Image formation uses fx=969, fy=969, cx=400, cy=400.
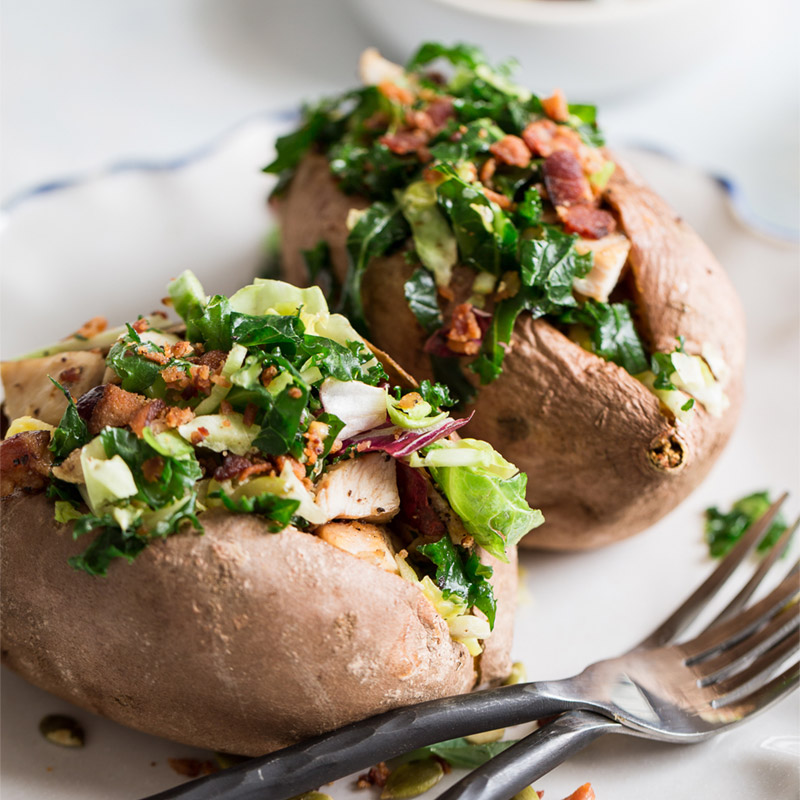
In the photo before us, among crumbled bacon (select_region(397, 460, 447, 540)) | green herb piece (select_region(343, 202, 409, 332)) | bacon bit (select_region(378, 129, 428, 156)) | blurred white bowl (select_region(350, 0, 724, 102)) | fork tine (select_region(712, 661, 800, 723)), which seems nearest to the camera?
crumbled bacon (select_region(397, 460, 447, 540))

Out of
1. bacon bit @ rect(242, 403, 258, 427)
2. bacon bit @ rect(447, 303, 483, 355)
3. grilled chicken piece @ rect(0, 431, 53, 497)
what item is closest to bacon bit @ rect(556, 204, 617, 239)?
bacon bit @ rect(447, 303, 483, 355)

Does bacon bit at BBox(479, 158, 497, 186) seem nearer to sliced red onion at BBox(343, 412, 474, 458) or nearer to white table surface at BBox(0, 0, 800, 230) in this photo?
sliced red onion at BBox(343, 412, 474, 458)

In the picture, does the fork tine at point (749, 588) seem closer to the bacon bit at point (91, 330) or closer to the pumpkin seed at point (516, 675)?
the pumpkin seed at point (516, 675)

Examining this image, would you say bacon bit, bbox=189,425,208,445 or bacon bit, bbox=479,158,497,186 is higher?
bacon bit, bbox=479,158,497,186

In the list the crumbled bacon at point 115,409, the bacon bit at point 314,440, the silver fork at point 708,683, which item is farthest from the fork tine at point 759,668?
the crumbled bacon at point 115,409

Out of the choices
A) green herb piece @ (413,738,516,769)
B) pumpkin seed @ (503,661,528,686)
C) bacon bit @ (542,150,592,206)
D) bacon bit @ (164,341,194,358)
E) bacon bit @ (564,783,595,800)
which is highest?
bacon bit @ (542,150,592,206)

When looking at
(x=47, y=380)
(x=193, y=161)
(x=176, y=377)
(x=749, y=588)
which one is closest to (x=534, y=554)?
(x=749, y=588)

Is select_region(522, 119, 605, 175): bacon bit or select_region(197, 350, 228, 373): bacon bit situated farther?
select_region(522, 119, 605, 175): bacon bit

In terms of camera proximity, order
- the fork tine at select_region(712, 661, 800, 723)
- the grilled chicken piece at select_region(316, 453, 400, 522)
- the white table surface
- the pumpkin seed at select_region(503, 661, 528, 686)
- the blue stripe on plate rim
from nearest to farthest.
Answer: the grilled chicken piece at select_region(316, 453, 400, 522) → the fork tine at select_region(712, 661, 800, 723) → the pumpkin seed at select_region(503, 661, 528, 686) → the blue stripe on plate rim → the white table surface
